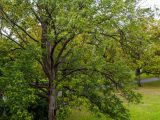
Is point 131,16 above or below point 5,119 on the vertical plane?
above

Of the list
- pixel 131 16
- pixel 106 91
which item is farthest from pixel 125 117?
pixel 131 16

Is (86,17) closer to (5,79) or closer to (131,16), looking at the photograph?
(131,16)

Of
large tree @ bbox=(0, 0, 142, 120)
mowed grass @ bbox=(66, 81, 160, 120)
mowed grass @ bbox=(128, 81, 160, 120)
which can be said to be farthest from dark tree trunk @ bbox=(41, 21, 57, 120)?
mowed grass @ bbox=(128, 81, 160, 120)

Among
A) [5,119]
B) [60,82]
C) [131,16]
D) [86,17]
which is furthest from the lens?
[5,119]

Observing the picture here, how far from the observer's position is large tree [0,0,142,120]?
13695 mm

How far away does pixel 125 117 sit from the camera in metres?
16.6

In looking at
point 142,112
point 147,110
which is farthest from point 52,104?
point 147,110

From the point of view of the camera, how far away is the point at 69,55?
17.5 metres

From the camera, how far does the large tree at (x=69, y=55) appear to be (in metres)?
13.7

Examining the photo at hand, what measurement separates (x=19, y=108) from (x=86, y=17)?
4.74 meters

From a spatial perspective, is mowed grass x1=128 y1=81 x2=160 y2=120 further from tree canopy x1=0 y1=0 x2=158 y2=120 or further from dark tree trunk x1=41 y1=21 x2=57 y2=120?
dark tree trunk x1=41 y1=21 x2=57 y2=120

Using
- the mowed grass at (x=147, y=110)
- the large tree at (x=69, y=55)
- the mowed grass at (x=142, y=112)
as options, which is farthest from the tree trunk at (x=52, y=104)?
the mowed grass at (x=147, y=110)

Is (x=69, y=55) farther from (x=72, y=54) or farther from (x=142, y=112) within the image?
(x=142, y=112)

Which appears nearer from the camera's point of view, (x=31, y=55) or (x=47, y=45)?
(x=31, y=55)
